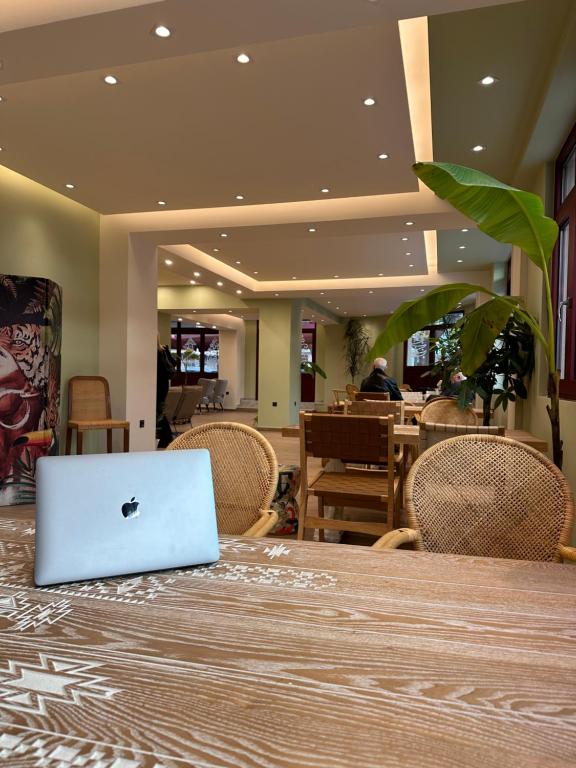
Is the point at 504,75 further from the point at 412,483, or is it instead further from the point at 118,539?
the point at 118,539

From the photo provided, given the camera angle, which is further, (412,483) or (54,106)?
(54,106)

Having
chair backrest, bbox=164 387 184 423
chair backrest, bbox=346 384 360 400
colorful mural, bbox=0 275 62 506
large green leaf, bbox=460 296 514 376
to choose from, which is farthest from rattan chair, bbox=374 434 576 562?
chair backrest, bbox=164 387 184 423

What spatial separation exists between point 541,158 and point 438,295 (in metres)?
2.25

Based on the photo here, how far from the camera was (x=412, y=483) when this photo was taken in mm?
1444

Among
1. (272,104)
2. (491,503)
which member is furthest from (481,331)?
(272,104)

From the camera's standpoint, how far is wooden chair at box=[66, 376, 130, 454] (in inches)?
202

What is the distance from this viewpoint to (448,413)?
169 inches

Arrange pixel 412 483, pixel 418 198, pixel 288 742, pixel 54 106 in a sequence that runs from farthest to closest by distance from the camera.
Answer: pixel 418 198 → pixel 54 106 → pixel 412 483 → pixel 288 742

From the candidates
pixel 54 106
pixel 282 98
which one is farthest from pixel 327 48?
pixel 54 106

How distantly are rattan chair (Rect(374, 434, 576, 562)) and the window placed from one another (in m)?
1.81

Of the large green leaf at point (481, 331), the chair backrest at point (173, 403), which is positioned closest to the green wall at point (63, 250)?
the large green leaf at point (481, 331)

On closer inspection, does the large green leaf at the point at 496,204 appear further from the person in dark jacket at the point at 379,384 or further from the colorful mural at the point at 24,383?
the person in dark jacket at the point at 379,384

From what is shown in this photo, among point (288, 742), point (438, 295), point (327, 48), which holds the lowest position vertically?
point (288, 742)

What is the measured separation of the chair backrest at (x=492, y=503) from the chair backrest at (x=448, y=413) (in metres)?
2.81
